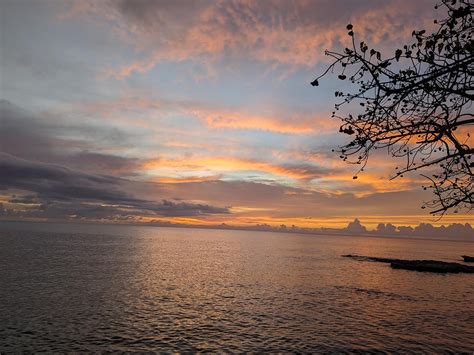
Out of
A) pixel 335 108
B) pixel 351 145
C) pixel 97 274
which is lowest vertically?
pixel 97 274

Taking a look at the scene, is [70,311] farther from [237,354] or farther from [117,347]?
[237,354]

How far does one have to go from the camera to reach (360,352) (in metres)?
26.2

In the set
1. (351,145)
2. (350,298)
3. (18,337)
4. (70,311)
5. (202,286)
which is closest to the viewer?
(351,145)

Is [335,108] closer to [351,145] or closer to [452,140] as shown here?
[351,145]

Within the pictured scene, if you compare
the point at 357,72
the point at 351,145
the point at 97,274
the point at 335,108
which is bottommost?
the point at 97,274

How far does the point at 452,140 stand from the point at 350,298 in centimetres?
4485

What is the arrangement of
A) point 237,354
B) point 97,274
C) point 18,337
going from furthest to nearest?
1. point 97,274
2. point 18,337
3. point 237,354

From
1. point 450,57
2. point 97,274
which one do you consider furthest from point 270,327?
point 97,274

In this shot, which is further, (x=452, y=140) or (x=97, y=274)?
(x=97, y=274)

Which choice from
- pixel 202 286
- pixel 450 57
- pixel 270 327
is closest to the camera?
pixel 450 57

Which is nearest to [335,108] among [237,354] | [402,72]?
[402,72]

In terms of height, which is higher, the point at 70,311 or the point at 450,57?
the point at 450,57

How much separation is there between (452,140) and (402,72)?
2.23m

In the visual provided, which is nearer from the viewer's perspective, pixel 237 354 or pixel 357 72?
pixel 357 72
